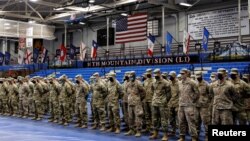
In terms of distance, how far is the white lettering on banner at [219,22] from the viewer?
67.2 feet

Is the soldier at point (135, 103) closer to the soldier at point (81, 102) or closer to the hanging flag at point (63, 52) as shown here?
the soldier at point (81, 102)

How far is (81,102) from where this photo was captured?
418 inches

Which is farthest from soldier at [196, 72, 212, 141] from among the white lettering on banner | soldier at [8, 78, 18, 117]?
the white lettering on banner

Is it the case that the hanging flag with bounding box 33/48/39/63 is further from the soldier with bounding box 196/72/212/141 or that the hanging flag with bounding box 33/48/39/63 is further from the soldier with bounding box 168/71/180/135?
the soldier with bounding box 196/72/212/141

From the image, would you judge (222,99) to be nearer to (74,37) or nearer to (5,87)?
(5,87)

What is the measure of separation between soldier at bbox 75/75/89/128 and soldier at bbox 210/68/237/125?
462 cm

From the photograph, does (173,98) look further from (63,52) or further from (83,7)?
(63,52)

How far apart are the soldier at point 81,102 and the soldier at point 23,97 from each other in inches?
139

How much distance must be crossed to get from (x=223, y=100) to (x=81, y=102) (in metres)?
4.88

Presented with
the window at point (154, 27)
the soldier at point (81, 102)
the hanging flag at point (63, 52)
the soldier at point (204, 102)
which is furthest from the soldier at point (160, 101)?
the window at point (154, 27)

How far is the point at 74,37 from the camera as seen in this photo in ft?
107

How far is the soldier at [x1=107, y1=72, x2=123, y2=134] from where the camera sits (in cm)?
958

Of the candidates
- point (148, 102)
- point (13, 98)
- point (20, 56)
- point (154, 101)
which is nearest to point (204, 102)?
point (154, 101)

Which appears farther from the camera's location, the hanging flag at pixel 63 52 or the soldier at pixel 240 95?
the hanging flag at pixel 63 52
